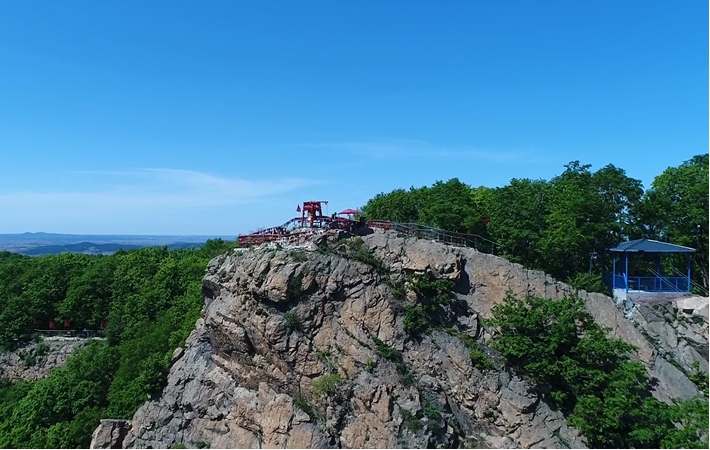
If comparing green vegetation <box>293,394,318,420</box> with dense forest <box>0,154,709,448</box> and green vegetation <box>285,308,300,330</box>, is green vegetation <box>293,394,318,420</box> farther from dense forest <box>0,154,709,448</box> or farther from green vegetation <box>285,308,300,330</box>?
dense forest <box>0,154,709,448</box>

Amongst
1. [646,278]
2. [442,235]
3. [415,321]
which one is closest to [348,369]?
[415,321]

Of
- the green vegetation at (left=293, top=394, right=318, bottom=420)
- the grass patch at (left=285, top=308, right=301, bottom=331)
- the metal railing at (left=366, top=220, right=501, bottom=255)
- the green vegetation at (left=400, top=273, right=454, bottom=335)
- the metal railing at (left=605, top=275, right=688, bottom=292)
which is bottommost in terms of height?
the green vegetation at (left=293, top=394, right=318, bottom=420)

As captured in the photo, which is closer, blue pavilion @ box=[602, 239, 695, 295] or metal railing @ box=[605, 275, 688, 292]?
blue pavilion @ box=[602, 239, 695, 295]

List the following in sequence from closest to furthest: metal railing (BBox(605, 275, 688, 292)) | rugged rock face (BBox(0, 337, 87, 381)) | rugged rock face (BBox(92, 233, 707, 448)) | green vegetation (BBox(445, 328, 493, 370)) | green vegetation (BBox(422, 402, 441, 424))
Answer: green vegetation (BBox(422, 402, 441, 424))
rugged rock face (BBox(92, 233, 707, 448))
green vegetation (BBox(445, 328, 493, 370))
metal railing (BBox(605, 275, 688, 292))
rugged rock face (BBox(0, 337, 87, 381))

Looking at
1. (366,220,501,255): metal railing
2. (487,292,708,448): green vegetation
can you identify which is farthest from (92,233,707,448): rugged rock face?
(366,220,501,255): metal railing

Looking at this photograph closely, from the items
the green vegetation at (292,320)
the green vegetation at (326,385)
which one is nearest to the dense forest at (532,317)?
the green vegetation at (326,385)

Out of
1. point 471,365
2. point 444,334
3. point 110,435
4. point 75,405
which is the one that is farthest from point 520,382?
point 75,405

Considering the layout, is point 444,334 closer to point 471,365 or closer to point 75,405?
point 471,365
